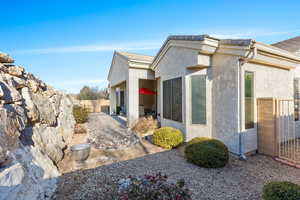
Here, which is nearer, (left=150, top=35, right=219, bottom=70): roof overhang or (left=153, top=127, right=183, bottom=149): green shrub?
(left=150, top=35, right=219, bottom=70): roof overhang

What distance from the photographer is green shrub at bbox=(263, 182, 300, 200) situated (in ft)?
7.45

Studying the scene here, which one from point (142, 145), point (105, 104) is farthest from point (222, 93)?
point (105, 104)

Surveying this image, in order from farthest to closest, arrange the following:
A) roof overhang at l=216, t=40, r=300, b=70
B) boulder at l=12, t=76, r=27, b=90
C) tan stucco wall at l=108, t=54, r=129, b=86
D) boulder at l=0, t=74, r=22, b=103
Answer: tan stucco wall at l=108, t=54, r=129, b=86 → roof overhang at l=216, t=40, r=300, b=70 → boulder at l=12, t=76, r=27, b=90 → boulder at l=0, t=74, r=22, b=103

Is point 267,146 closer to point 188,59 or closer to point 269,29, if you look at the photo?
point 188,59

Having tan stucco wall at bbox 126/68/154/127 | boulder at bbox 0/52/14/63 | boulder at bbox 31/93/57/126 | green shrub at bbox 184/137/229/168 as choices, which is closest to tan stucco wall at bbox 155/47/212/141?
green shrub at bbox 184/137/229/168

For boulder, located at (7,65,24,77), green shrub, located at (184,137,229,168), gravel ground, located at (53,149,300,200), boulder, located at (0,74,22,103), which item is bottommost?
gravel ground, located at (53,149,300,200)

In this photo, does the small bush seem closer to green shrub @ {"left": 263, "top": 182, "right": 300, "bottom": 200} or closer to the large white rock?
the large white rock

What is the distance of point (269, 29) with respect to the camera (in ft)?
26.9

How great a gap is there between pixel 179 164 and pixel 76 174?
3368 mm

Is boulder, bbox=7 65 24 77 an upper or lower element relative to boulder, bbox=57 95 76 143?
upper

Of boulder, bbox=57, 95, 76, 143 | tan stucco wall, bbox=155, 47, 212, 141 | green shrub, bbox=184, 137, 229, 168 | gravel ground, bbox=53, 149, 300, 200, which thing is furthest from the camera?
boulder, bbox=57, 95, 76, 143

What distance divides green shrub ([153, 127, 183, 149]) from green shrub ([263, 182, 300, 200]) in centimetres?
396

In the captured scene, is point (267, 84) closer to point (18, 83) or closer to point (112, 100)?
point (18, 83)

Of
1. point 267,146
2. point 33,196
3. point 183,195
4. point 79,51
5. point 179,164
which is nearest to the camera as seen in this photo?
point 183,195
